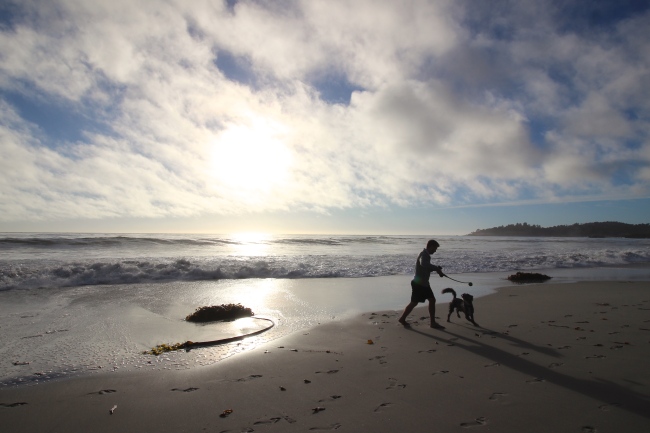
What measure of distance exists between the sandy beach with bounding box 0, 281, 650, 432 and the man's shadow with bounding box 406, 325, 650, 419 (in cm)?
1

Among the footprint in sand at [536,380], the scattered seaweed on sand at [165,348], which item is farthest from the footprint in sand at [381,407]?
the scattered seaweed on sand at [165,348]

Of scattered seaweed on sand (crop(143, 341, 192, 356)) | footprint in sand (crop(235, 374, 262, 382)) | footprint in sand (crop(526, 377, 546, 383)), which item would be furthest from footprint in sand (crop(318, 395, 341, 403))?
scattered seaweed on sand (crop(143, 341, 192, 356))

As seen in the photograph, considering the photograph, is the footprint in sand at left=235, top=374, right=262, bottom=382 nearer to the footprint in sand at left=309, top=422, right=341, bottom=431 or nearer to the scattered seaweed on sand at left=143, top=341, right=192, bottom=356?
the footprint in sand at left=309, top=422, right=341, bottom=431

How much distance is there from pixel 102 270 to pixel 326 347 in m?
13.4

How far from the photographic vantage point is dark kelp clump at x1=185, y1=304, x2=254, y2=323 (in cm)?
794

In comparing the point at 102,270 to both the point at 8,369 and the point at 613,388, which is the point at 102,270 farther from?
the point at 613,388

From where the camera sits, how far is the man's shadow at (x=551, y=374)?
3.76m

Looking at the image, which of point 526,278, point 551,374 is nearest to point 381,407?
point 551,374

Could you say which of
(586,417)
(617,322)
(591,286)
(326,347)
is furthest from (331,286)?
(586,417)

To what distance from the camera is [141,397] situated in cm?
410

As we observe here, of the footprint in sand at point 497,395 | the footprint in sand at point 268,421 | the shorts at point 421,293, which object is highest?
the shorts at point 421,293

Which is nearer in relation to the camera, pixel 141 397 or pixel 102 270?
pixel 141 397

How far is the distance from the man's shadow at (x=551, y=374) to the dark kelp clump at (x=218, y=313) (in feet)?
13.5

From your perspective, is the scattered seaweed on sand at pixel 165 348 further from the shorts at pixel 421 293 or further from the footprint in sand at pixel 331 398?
the shorts at pixel 421 293
